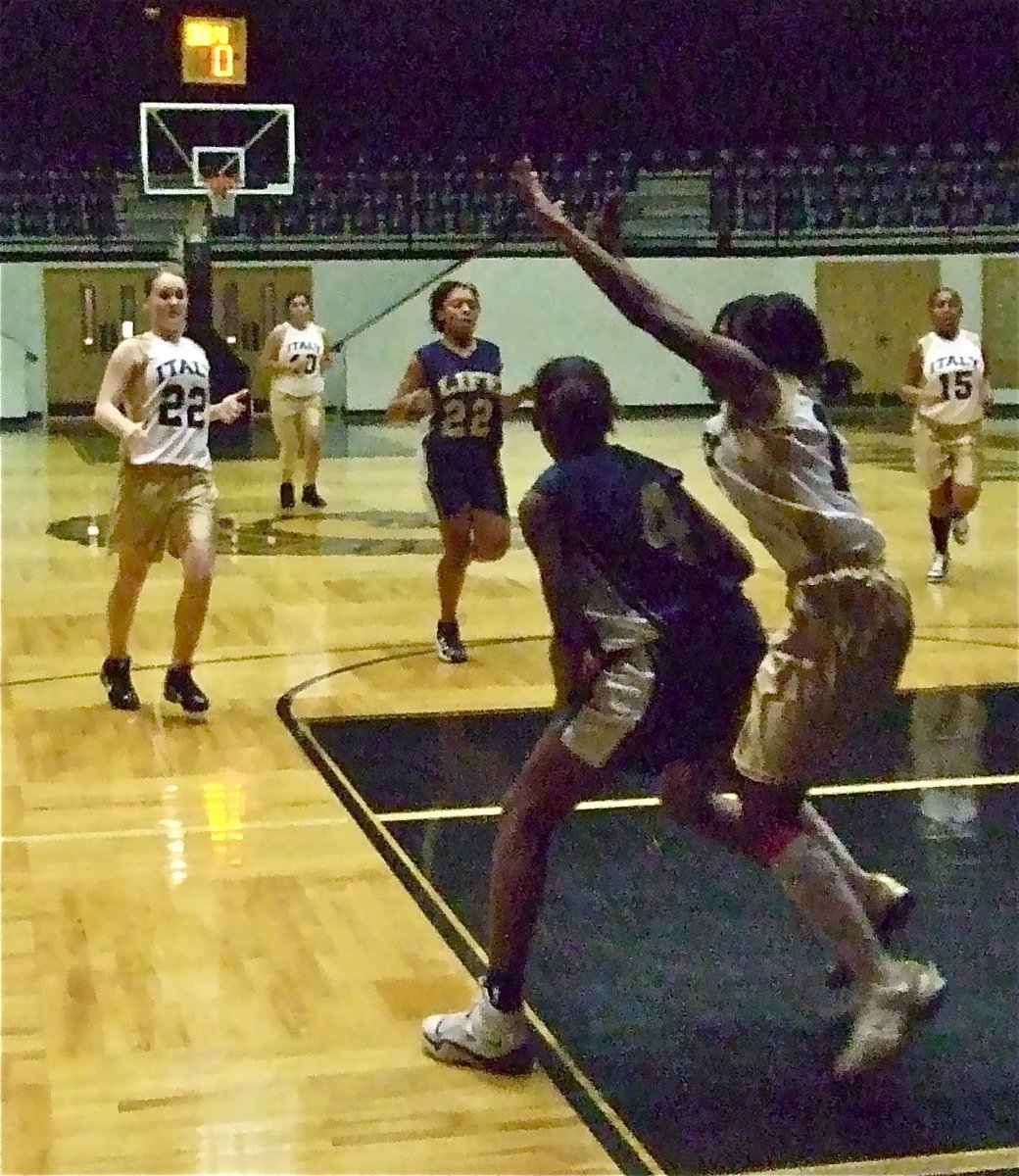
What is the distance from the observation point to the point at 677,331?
3.34 m

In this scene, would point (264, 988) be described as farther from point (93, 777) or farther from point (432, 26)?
point (432, 26)

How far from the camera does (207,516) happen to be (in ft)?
22.9

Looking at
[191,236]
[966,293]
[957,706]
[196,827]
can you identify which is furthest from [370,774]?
[966,293]

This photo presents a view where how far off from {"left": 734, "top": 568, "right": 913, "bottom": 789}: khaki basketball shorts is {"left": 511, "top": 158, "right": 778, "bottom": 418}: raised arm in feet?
1.34

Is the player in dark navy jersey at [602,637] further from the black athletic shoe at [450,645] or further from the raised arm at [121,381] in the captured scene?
the black athletic shoe at [450,645]

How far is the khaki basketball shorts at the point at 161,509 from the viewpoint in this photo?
6.93 m

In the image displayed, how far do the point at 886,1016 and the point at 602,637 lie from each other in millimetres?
974

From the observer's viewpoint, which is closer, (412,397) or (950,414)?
(412,397)

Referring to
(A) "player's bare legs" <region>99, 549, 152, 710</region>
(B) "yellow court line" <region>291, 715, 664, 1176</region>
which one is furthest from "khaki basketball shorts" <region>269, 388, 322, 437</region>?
(B) "yellow court line" <region>291, 715, 664, 1176</region>

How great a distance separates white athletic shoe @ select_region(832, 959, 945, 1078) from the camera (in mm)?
3580

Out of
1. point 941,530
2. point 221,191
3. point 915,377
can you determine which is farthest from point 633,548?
point 221,191

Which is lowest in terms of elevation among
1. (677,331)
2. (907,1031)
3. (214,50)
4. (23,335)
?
(907,1031)

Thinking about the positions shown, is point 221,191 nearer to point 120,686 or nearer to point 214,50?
point 214,50

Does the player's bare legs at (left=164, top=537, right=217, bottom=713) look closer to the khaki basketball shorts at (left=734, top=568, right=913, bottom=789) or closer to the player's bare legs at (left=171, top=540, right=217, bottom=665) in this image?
the player's bare legs at (left=171, top=540, right=217, bottom=665)
